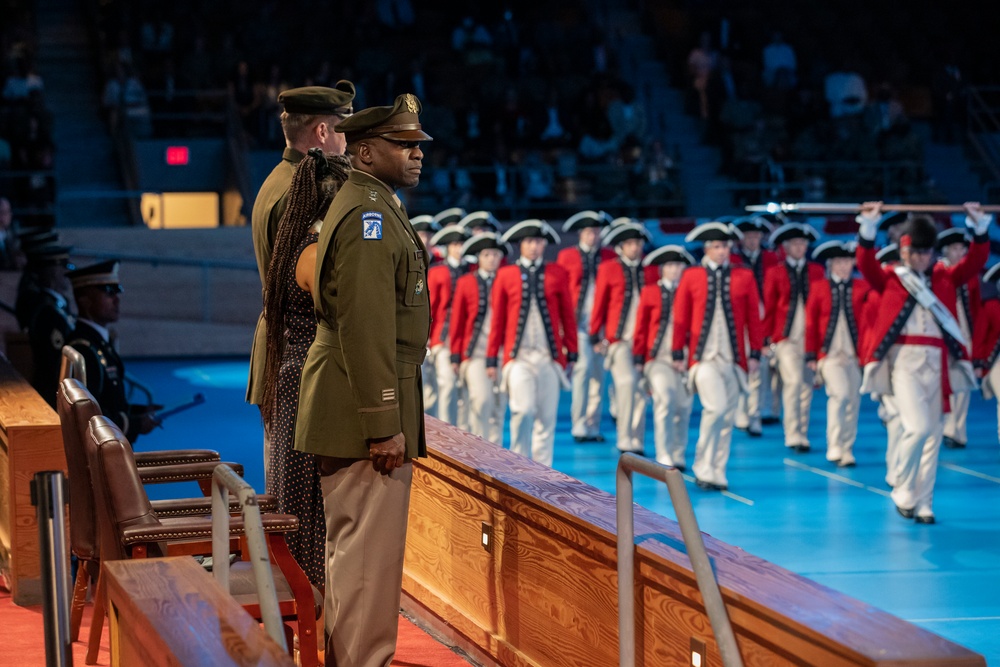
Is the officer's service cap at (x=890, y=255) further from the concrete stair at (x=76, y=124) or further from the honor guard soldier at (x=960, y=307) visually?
the concrete stair at (x=76, y=124)

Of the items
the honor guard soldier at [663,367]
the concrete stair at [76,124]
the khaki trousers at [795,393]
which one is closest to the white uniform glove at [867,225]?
the honor guard soldier at [663,367]

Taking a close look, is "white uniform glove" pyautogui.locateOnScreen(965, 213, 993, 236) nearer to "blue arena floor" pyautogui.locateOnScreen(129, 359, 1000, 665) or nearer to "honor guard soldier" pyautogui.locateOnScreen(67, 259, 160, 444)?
"blue arena floor" pyautogui.locateOnScreen(129, 359, 1000, 665)

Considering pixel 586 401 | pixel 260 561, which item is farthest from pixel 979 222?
pixel 260 561

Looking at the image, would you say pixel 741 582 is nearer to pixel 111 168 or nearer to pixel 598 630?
pixel 598 630

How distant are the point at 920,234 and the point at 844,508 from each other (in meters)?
1.92

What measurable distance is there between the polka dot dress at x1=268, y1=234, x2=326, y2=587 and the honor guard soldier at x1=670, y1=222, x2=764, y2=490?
5899mm

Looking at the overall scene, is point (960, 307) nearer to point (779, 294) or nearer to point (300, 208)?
point (779, 294)

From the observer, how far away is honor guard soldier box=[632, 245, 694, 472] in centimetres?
1110

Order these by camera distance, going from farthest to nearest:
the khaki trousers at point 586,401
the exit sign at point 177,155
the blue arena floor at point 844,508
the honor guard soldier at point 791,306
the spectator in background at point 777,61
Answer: the spectator in background at point 777,61
the exit sign at point 177,155
the khaki trousers at point 586,401
the honor guard soldier at point 791,306
the blue arena floor at point 844,508

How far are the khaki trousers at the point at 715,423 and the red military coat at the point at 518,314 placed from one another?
1.16 metres

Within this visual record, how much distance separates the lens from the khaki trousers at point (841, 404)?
11.5m

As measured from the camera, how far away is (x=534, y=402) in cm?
1086

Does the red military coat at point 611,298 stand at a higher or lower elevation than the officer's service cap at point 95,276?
lower

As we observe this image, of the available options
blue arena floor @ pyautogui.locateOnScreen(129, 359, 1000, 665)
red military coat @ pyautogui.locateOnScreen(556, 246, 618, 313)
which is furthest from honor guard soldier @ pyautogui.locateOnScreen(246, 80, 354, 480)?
red military coat @ pyautogui.locateOnScreen(556, 246, 618, 313)
